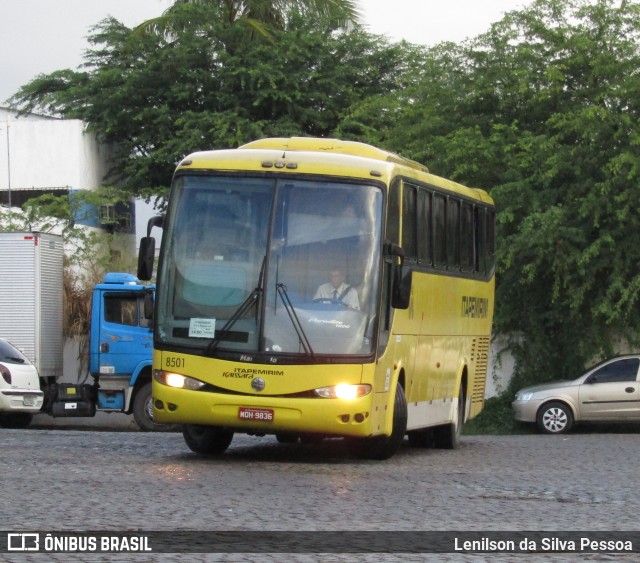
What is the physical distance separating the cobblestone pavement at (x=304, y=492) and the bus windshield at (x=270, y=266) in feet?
4.42

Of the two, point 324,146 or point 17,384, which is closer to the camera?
point 324,146

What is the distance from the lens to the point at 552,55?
30875mm

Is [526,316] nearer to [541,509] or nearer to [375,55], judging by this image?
[375,55]

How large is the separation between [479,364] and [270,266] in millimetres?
7721

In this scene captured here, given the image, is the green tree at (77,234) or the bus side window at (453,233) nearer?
the bus side window at (453,233)

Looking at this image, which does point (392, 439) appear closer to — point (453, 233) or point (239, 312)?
point (239, 312)

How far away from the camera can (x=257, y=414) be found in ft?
47.2

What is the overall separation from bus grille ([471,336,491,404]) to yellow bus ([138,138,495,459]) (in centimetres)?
520

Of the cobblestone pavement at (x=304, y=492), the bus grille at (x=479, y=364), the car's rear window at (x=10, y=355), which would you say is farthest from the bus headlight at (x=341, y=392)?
the car's rear window at (x=10, y=355)

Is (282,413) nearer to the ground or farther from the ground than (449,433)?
farther from the ground

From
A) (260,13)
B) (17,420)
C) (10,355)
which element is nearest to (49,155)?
(260,13)

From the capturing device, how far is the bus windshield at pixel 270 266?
47.9 ft

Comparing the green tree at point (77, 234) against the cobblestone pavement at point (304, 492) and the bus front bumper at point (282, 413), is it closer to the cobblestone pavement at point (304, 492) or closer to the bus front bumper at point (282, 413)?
the cobblestone pavement at point (304, 492)

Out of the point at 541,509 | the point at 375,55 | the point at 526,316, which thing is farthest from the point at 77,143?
the point at 541,509
